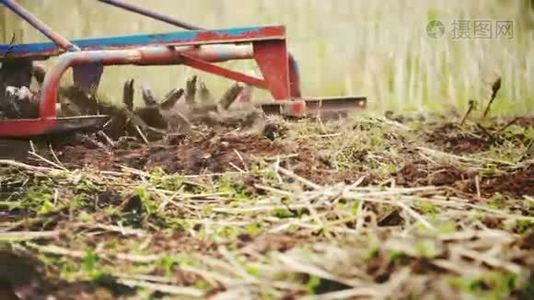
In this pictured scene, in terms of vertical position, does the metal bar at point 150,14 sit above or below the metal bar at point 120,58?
above

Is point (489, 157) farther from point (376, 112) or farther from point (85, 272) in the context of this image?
point (85, 272)

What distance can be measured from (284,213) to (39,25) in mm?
592

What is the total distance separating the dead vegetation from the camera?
107cm

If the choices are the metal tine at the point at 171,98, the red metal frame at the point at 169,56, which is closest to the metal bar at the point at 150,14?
the red metal frame at the point at 169,56

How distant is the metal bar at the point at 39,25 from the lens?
1457mm

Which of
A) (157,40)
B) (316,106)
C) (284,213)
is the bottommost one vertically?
(284,213)

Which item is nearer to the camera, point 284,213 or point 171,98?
point 284,213

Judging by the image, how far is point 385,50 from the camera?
1429 millimetres

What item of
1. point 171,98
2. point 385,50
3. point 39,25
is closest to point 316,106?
point 385,50

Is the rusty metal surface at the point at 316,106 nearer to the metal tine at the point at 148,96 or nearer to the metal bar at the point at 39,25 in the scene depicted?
the metal tine at the point at 148,96

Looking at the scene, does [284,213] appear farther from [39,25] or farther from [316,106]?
[39,25]

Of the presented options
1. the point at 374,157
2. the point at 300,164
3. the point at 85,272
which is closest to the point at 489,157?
the point at 374,157

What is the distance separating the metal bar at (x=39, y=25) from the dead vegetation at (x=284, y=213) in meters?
0.19

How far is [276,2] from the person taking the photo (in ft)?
4.74
